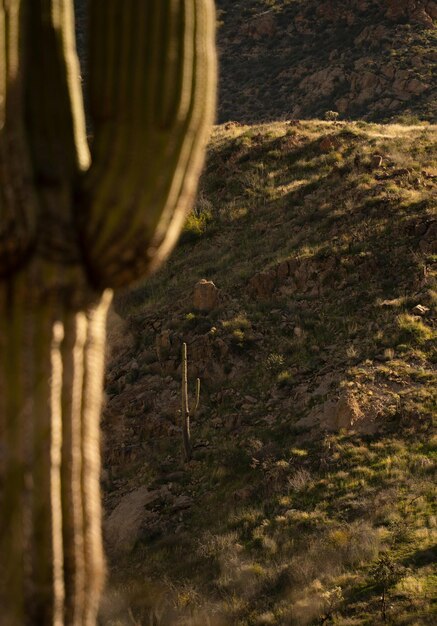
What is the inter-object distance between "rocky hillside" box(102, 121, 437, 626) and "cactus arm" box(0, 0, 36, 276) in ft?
23.4

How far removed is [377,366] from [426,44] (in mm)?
31242

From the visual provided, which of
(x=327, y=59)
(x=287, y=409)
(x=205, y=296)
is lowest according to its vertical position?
(x=327, y=59)

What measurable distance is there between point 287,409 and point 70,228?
11.1m

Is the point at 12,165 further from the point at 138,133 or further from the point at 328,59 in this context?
the point at 328,59

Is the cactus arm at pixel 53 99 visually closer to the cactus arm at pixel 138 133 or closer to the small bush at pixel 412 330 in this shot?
the cactus arm at pixel 138 133

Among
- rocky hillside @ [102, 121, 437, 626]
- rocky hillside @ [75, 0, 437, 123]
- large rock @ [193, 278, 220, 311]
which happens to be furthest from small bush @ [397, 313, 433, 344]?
rocky hillside @ [75, 0, 437, 123]

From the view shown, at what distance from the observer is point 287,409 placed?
14.7 meters

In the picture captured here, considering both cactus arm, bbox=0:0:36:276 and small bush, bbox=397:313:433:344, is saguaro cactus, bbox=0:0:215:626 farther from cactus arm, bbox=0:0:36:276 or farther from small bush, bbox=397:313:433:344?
small bush, bbox=397:313:433:344

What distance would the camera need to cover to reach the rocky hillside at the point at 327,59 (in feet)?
131

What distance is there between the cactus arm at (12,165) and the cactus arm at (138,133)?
0.87 feet

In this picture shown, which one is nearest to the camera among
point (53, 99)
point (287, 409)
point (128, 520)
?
point (53, 99)

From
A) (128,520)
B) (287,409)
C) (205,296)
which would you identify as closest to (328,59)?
(205,296)

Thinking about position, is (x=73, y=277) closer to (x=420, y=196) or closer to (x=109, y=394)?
(x=109, y=394)

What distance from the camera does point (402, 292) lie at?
663 inches
